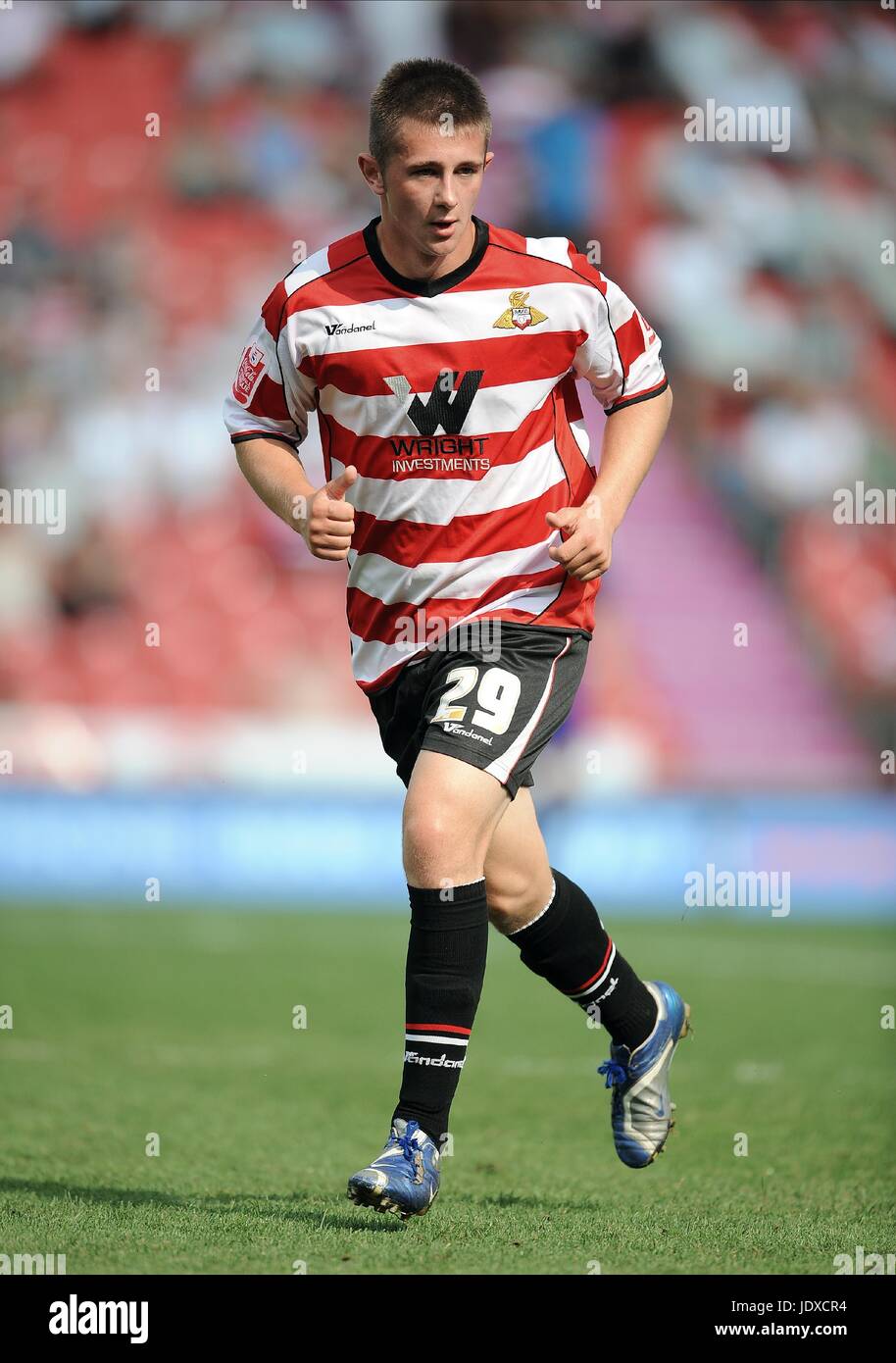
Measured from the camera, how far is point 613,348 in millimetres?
3992

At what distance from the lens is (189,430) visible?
16.9m

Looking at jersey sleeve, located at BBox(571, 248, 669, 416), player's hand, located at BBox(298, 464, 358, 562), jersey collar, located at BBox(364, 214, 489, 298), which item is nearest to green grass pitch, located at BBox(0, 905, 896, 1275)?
player's hand, located at BBox(298, 464, 358, 562)

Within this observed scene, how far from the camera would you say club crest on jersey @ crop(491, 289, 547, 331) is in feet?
12.6

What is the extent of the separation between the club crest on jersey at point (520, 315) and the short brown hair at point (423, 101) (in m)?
0.33

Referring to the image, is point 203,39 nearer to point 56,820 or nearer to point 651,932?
point 56,820

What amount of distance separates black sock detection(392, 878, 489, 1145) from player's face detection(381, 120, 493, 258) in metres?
1.41

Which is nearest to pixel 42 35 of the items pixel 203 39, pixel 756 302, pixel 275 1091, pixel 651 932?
pixel 203 39

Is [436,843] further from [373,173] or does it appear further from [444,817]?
[373,173]

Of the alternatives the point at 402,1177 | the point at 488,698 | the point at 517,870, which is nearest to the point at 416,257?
the point at 488,698

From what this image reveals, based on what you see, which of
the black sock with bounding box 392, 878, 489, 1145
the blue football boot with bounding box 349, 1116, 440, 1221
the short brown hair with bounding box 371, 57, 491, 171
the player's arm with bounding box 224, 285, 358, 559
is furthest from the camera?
the player's arm with bounding box 224, 285, 358, 559

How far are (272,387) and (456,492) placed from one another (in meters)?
0.52

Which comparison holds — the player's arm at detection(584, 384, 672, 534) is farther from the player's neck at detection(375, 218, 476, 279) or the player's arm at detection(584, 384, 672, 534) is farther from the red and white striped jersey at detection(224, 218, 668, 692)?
the player's neck at detection(375, 218, 476, 279)

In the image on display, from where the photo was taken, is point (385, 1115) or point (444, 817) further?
point (385, 1115)

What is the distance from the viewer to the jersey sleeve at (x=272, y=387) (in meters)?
3.90
